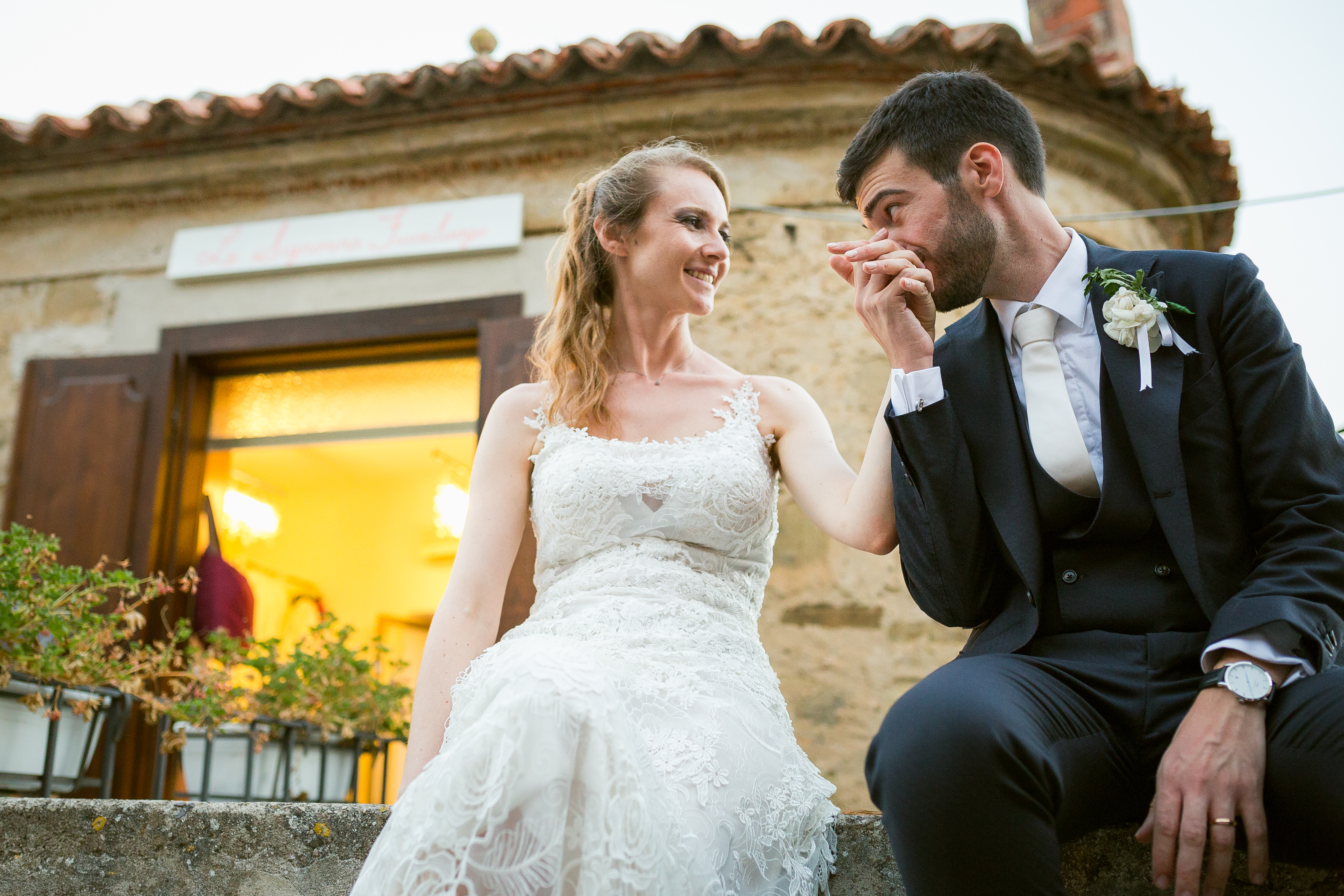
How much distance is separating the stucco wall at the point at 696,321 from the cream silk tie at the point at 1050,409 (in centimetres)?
265

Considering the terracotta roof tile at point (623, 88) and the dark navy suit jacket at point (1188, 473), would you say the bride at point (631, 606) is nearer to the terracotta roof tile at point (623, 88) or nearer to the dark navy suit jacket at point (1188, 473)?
the dark navy suit jacket at point (1188, 473)

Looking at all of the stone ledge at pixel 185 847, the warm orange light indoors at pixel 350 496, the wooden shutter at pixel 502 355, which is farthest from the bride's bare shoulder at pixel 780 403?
the wooden shutter at pixel 502 355

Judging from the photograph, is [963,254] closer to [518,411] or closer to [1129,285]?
[1129,285]

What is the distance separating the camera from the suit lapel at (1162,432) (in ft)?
5.39

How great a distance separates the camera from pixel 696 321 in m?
5.09

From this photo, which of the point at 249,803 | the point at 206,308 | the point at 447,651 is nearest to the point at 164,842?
the point at 249,803

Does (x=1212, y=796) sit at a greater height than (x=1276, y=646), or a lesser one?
lesser

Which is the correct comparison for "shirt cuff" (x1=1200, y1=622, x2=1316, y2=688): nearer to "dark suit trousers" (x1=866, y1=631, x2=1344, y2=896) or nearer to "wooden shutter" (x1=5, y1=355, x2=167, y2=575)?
"dark suit trousers" (x1=866, y1=631, x2=1344, y2=896)

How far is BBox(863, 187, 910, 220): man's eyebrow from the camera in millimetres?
2121

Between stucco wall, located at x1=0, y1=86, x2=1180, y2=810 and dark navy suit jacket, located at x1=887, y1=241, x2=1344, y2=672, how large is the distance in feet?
8.83

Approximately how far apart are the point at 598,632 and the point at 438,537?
5.52 m

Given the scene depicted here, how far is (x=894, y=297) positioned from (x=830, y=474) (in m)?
0.56

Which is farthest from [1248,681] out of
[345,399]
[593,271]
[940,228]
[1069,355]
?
[345,399]

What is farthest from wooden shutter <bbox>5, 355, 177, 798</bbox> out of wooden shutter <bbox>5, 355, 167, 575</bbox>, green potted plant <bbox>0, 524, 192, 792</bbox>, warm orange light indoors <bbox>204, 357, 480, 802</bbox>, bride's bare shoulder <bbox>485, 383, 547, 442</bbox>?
bride's bare shoulder <bbox>485, 383, 547, 442</bbox>
